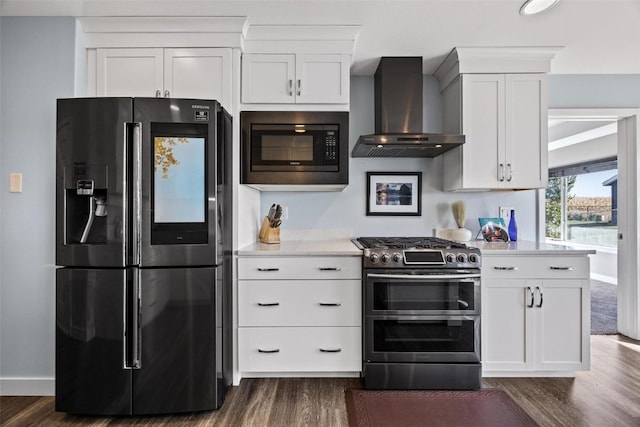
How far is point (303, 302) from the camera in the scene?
2.37m

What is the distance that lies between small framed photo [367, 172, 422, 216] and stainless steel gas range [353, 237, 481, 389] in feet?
2.80

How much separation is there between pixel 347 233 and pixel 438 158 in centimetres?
104

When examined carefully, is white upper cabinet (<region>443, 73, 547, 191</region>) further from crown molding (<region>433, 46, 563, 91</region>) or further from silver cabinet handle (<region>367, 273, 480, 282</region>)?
silver cabinet handle (<region>367, 273, 480, 282</region>)

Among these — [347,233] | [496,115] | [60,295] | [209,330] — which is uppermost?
[496,115]

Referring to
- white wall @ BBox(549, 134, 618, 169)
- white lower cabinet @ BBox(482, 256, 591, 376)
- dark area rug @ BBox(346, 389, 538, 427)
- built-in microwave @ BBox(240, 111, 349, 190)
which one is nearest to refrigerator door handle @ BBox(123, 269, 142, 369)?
built-in microwave @ BBox(240, 111, 349, 190)

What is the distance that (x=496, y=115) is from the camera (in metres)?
2.74

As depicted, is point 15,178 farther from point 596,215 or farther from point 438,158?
point 596,215

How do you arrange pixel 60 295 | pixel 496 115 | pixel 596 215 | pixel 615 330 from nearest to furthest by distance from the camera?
pixel 60 295 < pixel 496 115 < pixel 615 330 < pixel 596 215

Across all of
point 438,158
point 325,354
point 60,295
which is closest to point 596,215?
point 438,158

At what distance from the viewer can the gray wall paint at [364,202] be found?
3.13m

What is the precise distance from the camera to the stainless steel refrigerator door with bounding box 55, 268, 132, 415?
195cm

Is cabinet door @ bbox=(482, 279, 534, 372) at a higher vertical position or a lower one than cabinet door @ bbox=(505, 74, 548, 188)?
lower

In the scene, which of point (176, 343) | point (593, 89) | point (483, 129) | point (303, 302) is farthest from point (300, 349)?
point (593, 89)

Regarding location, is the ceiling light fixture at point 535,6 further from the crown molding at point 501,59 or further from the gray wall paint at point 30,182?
the gray wall paint at point 30,182
